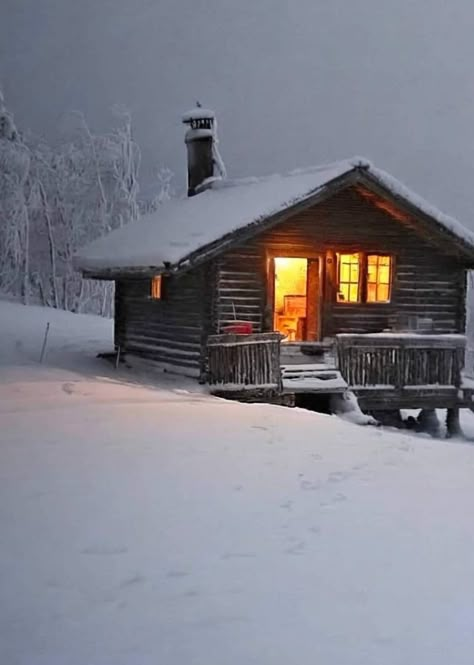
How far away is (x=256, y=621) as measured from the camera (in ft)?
16.1

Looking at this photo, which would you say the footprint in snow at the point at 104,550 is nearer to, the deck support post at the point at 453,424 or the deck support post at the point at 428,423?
the deck support post at the point at 453,424

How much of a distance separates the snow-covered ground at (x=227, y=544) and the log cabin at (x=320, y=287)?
4.79 m

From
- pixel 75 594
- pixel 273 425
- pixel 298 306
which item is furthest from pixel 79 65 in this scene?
pixel 75 594

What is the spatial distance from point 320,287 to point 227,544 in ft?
38.0

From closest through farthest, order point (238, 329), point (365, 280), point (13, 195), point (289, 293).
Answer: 1. point (238, 329)
2. point (365, 280)
3. point (289, 293)
4. point (13, 195)

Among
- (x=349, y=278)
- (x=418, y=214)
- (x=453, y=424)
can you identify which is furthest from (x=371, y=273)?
(x=453, y=424)

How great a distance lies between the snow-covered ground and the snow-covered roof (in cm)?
531

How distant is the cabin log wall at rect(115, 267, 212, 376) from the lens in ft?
54.2

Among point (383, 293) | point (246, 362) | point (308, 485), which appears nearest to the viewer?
point (308, 485)

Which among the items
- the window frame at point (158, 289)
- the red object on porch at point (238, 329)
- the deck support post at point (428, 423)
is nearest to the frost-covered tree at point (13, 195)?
the window frame at point (158, 289)

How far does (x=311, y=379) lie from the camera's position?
15.9 metres

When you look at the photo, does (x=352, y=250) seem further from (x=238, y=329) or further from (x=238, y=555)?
(x=238, y=555)

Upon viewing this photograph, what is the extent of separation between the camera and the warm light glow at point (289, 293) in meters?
22.6

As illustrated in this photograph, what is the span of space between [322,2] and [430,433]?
777 inches
